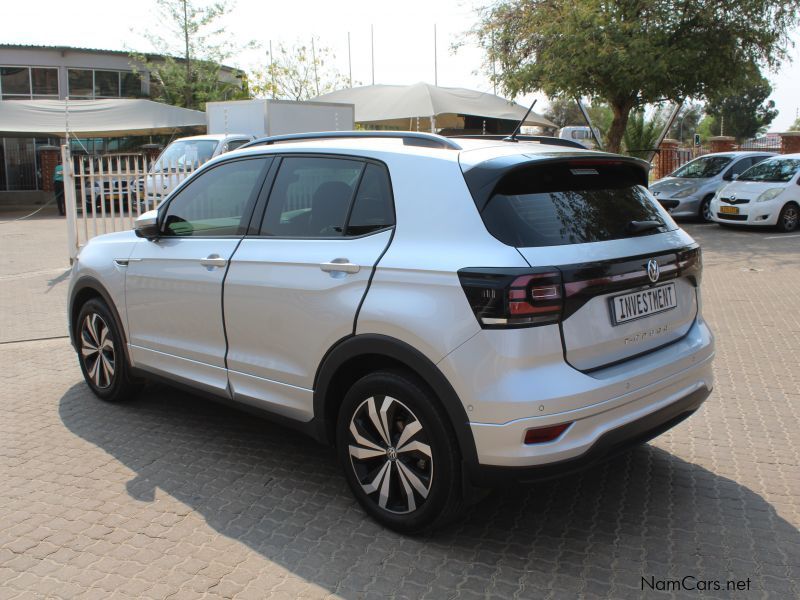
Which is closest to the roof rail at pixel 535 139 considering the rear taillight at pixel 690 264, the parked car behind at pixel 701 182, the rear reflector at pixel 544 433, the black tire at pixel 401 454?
the rear taillight at pixel 690 264

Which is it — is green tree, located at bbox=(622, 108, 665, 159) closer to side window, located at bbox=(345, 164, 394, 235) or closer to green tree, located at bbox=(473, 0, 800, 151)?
green tree, located at bbox=(473, 0, 800, 151)

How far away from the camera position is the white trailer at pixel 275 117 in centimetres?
1702

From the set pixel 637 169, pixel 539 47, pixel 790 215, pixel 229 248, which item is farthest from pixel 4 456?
pixel 539 47

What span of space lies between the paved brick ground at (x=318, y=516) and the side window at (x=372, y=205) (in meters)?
1.42

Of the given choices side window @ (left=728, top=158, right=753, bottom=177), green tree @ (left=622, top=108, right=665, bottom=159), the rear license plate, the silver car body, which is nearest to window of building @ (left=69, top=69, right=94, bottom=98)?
green tree @ (left=622, top=108, right=665, bottom=159)

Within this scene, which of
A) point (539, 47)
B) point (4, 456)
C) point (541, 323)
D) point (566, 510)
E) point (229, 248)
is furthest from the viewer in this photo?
point (539, 47)

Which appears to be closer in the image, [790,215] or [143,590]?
[143,590]

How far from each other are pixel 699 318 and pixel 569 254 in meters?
1.21

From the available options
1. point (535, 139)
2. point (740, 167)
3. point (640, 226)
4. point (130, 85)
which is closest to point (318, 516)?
point (640, 226)

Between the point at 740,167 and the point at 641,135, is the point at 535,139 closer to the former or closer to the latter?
the point at 740,167

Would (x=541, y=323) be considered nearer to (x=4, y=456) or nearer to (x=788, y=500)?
(x=788, y=500)

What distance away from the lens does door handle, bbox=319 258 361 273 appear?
12.0ft

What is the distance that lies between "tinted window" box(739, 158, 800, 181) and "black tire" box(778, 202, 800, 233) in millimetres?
597

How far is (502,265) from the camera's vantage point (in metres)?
3.14
